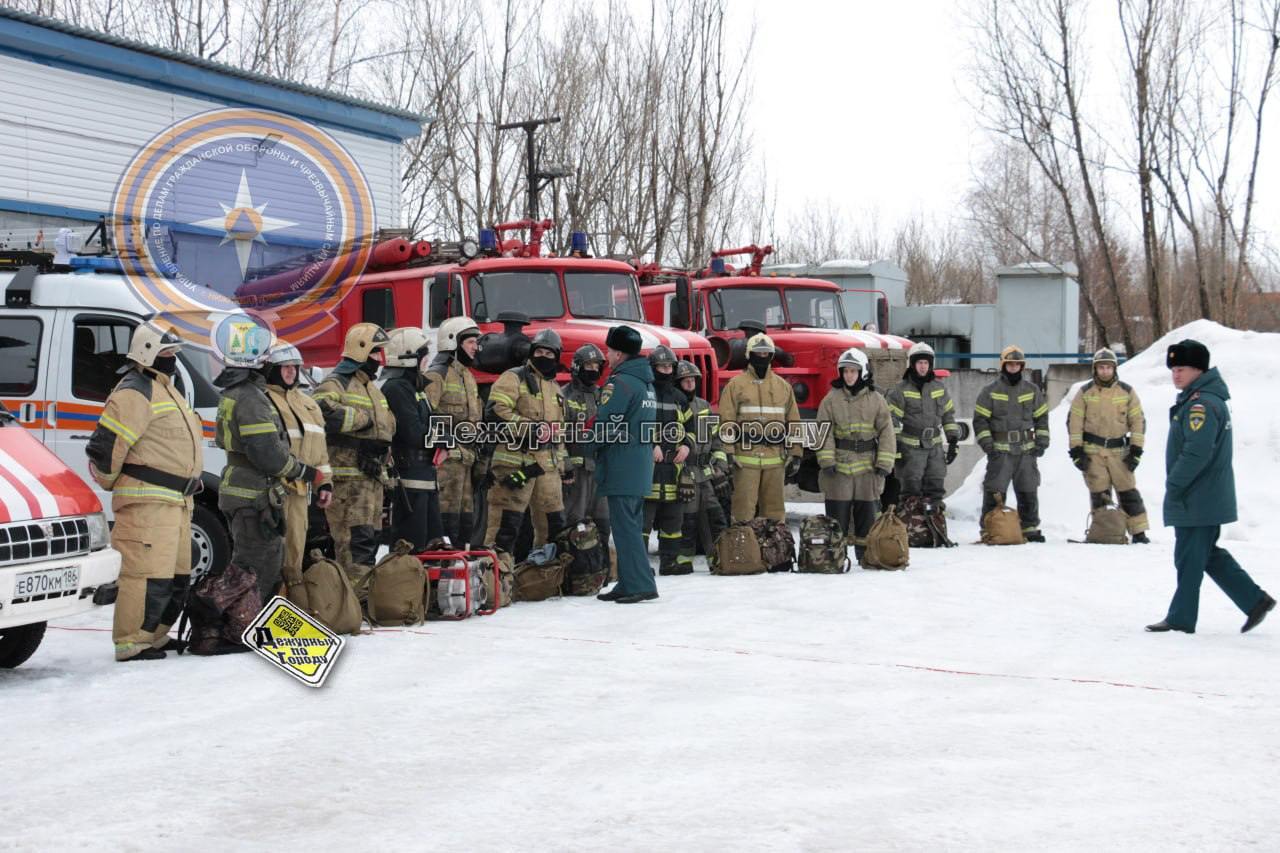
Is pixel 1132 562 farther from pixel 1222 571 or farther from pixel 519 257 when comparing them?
pixel 519 257

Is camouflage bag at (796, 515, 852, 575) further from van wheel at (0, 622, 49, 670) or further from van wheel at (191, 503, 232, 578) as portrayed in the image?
van wheel at (0, 622, 49, 670)

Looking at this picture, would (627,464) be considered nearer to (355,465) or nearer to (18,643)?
(355,465)

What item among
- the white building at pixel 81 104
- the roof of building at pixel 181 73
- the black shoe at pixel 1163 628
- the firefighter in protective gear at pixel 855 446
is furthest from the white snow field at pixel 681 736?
the roof of building at pixel 181 73

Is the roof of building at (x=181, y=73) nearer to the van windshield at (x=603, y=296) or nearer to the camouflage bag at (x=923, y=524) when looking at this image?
the van windshield at (x=603, y=296)

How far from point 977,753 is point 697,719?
4.00 feet

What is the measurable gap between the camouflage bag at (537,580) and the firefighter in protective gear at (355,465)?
1113 millimetres

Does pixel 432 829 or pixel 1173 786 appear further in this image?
pixel 1173 786

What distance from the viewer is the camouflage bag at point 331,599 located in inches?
315

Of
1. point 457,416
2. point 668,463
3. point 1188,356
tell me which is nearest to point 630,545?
point 668,463

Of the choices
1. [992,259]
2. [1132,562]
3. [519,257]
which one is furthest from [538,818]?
[992,259]

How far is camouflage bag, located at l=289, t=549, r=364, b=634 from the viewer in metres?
8.00

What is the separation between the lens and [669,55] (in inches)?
1216

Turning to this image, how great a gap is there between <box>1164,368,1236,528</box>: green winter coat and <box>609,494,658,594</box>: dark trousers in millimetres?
3420

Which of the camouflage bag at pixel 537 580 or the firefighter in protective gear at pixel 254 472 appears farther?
the camouflage bag at pixel 537 580
